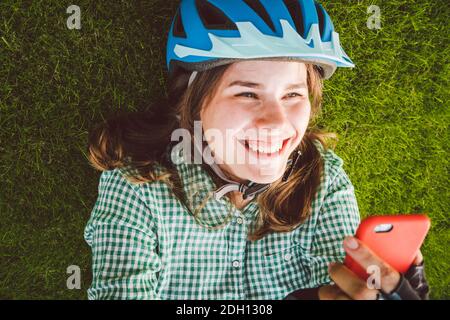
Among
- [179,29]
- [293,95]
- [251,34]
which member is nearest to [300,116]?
[293,95]

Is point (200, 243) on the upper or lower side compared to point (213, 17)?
lower

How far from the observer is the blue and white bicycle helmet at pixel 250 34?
5.29ft

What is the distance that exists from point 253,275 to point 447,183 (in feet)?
4.64

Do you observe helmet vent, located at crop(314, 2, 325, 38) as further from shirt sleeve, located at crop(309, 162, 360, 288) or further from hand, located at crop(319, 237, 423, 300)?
hand, located at crop(319, 237, 423, 300)

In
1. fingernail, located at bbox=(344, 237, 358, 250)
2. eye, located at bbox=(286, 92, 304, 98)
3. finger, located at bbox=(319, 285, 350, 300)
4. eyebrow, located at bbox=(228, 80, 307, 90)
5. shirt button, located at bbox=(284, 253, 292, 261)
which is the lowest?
finger, located at bbox=(319, 285, 350, 300)

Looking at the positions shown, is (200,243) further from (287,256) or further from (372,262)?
(372,262)

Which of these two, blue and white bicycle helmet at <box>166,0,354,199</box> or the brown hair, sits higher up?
blue and white bicycle helmet at <box>166,0,354,199</box>

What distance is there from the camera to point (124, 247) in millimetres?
1768

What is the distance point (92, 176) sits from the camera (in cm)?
241

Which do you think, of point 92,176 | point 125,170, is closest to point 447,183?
point 125,170

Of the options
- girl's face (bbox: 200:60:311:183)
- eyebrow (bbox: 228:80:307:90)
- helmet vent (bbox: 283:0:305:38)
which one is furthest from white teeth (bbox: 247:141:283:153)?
helmet vent (bbox: 283:0:305:38)

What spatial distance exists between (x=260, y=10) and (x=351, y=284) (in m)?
1.09

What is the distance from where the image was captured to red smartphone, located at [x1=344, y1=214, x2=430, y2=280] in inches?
57.9

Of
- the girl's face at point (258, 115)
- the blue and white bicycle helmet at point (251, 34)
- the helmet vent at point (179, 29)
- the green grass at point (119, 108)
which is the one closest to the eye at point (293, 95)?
the girl's face at point (258, 115)
